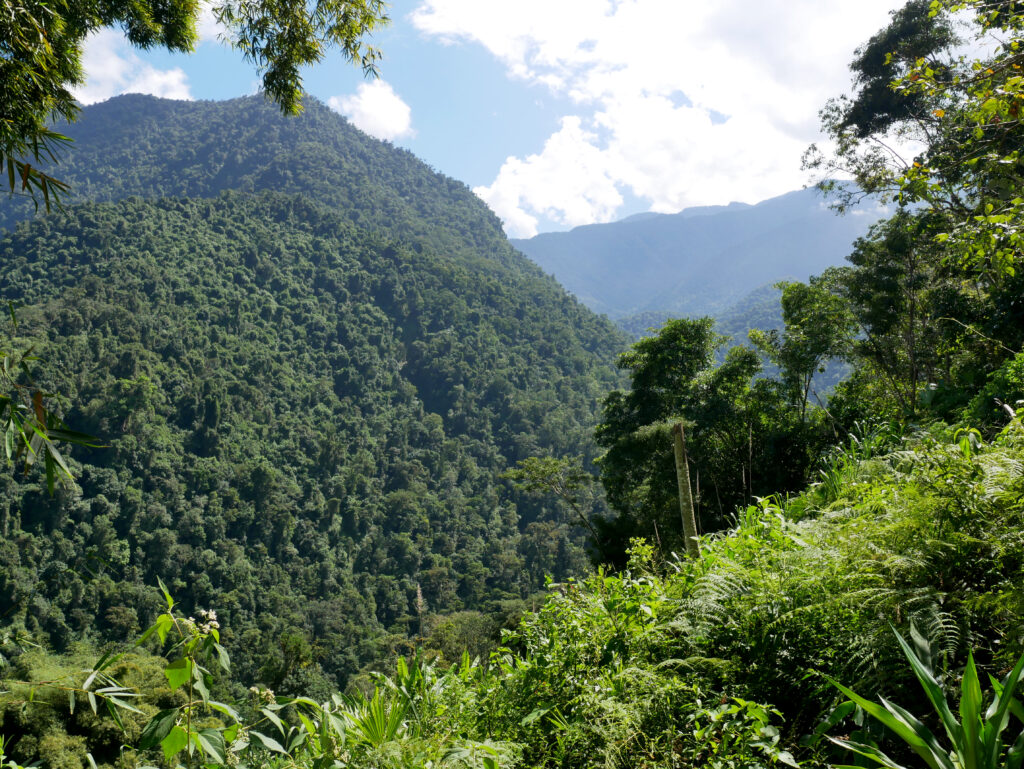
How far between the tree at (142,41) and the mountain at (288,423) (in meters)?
22.3

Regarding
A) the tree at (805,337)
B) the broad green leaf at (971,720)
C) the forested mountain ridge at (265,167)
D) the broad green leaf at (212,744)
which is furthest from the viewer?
the forested mountain ridge at (265,167)

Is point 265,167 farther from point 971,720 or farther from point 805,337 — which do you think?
point 971,720

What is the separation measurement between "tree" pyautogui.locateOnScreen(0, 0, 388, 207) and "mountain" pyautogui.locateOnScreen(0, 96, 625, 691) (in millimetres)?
22327

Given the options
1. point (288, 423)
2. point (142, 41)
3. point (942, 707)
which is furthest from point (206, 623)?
point (288, 423)

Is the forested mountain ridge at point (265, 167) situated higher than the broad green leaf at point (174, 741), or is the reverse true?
the forested mountain ridge at point (265, 167)

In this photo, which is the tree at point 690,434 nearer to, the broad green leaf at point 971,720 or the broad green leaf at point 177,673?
the broad green leaf at point 971,720

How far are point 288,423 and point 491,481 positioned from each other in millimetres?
19721

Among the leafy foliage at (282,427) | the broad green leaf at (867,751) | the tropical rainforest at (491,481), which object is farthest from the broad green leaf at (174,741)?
the leafy foliage at (282,427)

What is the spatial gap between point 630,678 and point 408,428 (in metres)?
60.6

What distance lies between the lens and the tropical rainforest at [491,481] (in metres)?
1.54

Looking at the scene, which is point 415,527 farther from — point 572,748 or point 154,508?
point 572,748

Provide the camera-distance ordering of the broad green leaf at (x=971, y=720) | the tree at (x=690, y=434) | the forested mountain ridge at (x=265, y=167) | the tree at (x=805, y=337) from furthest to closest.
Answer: the forested mountain ridge at (x=265, y=167)
the tree at (x=805, y=337)
the tree at (x=690, y=434)
the broad green leaf at (x=971, y=720)

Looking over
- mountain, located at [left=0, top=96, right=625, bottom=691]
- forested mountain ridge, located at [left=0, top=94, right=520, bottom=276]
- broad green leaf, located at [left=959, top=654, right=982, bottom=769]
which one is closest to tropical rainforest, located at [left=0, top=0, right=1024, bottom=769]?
broad green leaf, located at [left=959, top=654, right=982, bottom=769]

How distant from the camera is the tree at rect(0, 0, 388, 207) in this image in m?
1.83
